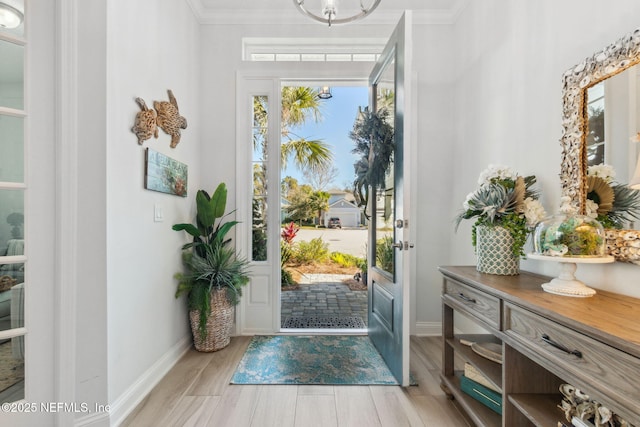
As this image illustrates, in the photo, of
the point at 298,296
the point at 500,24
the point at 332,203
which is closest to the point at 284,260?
the point at 298,296

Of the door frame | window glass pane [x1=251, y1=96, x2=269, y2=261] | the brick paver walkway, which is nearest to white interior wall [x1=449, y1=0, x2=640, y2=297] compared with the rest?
the door frame

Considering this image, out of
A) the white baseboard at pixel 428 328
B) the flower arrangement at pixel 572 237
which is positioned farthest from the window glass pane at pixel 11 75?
the white baseboard at pixel 428 328

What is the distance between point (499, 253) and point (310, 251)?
3501 millimetres

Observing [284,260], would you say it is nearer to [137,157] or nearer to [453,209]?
[453,209]

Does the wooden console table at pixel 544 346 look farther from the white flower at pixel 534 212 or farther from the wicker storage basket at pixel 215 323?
the wicker storage basket at pixel 215 323

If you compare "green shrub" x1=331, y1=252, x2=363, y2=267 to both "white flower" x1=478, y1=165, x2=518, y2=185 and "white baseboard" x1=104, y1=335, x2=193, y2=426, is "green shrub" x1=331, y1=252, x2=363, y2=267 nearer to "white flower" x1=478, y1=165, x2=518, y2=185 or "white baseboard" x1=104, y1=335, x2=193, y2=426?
"white baseboard" x1=104, y1=335, x2=193, y2=426

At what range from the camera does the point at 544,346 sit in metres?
1.11

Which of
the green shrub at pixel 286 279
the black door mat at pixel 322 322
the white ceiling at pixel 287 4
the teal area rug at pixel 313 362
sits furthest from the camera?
the green shrub at pixel 286 279

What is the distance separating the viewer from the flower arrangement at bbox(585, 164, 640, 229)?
4.13ft

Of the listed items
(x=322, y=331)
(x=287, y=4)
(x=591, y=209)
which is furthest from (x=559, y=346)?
(x=287, y=4)

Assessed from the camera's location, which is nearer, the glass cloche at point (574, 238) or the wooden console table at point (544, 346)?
the wooden console table at point (544, 346)

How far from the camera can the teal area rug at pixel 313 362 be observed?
209cm

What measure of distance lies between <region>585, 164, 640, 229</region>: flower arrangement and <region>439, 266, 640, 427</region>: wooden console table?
34 centimetres

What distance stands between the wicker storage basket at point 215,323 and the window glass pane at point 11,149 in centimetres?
146
